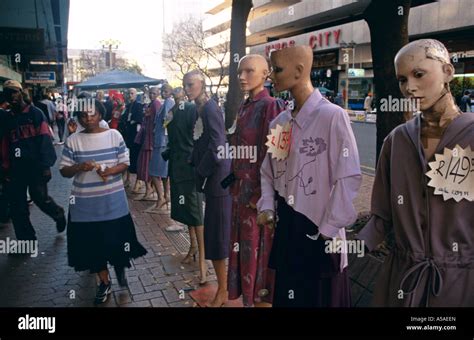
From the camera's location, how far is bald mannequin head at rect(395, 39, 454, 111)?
1.70m

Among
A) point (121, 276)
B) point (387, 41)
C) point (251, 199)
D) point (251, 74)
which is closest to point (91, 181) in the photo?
point (121, 276)

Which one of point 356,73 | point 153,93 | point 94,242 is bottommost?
point 94,242

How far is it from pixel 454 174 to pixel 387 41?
332cm

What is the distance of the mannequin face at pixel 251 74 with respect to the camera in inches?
110

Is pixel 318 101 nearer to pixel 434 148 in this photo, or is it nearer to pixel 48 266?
pixel 434 148

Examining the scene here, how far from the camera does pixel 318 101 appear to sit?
214cm

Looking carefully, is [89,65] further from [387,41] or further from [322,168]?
[322,168]

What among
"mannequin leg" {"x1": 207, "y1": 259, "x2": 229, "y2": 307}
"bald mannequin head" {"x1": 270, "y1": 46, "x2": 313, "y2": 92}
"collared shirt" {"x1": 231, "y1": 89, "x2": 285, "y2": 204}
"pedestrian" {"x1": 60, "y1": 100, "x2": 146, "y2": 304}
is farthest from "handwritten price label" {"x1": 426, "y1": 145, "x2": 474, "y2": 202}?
"pedestrian" {"x1": 60, "y1": 100, "x2": 146, "y2": 304}

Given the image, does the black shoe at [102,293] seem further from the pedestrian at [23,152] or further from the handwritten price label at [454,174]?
the handwritten price label at [454,174]

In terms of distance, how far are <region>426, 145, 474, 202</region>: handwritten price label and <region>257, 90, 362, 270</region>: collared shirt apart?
0.37 metres

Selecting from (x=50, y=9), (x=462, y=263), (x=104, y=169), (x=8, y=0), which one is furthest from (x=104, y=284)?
(x=50, y=9)

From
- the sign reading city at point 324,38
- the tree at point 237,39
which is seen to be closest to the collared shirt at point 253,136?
the tree at point 237,39

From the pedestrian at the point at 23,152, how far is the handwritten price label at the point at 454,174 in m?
4.16

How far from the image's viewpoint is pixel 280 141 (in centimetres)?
222
